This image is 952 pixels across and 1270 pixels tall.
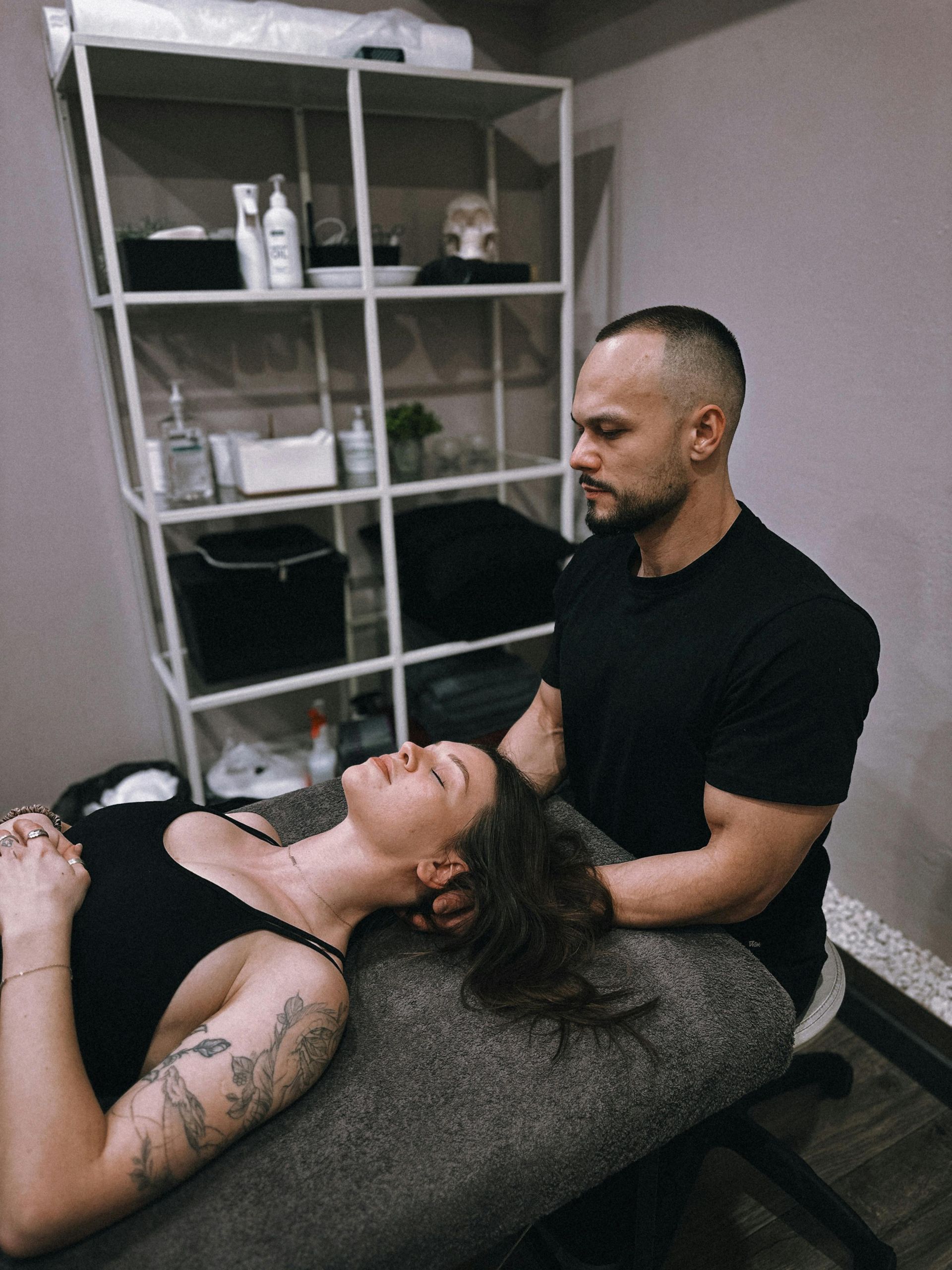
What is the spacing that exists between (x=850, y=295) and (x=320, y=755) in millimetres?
1734

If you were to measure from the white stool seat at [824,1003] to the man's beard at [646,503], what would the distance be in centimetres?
73

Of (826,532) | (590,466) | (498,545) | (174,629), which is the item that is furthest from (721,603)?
(174,629)

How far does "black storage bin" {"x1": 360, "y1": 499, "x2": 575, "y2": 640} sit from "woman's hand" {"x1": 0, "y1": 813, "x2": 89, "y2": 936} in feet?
4.01

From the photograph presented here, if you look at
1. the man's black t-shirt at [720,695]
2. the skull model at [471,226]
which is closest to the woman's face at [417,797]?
the man's black t-shirt at [720,695]

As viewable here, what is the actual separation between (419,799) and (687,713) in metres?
0.41

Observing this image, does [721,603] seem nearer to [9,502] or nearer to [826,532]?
[826,532]

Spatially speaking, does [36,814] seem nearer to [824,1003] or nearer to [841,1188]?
[824,1003]

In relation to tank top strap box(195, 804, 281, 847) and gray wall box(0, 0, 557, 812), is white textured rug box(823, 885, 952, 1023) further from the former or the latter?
gray wall box(0, 0, 557, 812)

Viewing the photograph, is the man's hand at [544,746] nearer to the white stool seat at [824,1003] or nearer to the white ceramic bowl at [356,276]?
the white stool seat at [824,1003]

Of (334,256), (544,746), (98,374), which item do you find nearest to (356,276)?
(334,256)

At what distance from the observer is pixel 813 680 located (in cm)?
111

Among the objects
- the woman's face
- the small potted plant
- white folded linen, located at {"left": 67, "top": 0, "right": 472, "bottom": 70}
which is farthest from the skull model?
the woman's face

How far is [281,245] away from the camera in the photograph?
75.4 inches

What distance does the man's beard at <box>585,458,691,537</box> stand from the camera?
1257 millimetres
